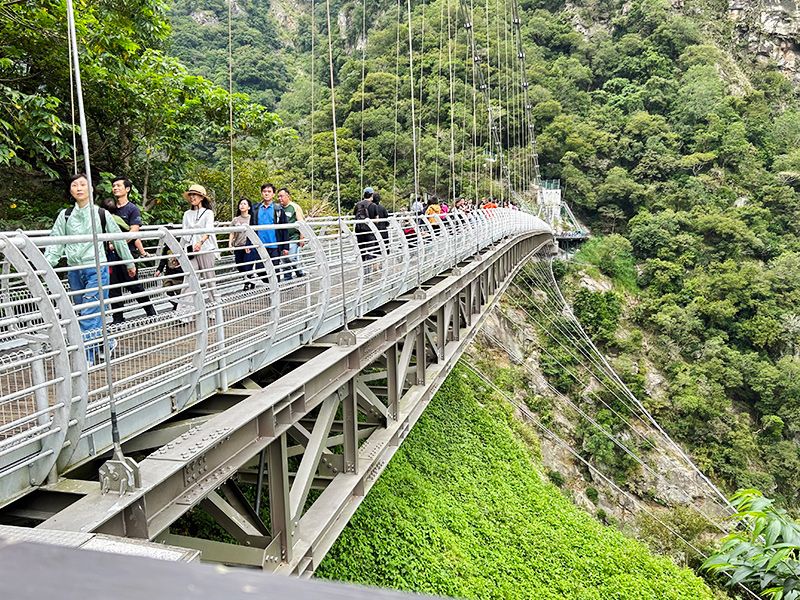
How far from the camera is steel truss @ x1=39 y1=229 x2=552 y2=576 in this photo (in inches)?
106

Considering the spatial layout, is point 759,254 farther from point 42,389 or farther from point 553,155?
Result: point 42,389

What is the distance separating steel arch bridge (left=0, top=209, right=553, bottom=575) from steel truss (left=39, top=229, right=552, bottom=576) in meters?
0.01

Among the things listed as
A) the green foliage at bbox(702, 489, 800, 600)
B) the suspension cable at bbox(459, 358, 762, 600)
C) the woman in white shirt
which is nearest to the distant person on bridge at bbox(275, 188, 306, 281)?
the woman in white shirt

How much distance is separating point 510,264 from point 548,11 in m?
61.7

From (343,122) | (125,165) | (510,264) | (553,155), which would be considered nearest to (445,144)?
(343,122)

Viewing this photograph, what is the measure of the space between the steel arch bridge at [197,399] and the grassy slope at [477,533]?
4.99 feet

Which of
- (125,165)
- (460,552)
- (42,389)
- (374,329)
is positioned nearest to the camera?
(42,389)

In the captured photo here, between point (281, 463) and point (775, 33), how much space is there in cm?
8152

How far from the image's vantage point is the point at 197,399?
3.76m

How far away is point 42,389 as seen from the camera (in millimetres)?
2592

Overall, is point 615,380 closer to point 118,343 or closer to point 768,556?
point 768,556

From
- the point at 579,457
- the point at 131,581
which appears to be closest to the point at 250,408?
the point at 131,581

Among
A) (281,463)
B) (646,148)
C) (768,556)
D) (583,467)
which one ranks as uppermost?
(646,148)

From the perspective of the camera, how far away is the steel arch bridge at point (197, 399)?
2572 millimetres
